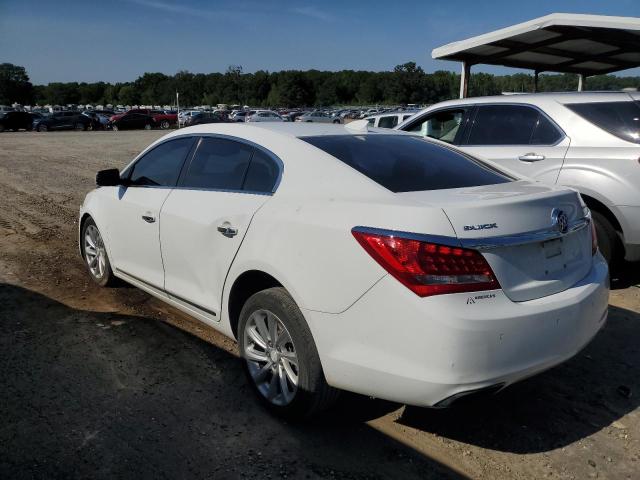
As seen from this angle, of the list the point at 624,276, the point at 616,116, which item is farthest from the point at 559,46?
the point at 624,276

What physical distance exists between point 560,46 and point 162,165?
1062 centimetres

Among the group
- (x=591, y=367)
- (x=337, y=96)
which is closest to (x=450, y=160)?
(x=591, y=367)

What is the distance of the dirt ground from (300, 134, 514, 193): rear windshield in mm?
1299

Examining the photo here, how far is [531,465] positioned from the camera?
2.72m

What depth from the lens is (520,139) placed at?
5871mm

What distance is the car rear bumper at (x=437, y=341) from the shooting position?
7.73ft

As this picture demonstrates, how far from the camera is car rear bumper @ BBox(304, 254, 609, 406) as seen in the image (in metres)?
2.36

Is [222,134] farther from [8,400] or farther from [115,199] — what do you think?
[8,400]

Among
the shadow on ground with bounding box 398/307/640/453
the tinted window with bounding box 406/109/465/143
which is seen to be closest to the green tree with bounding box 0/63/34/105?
the tinted window with bounding box 406/109/465/143

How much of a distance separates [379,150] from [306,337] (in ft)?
4.02

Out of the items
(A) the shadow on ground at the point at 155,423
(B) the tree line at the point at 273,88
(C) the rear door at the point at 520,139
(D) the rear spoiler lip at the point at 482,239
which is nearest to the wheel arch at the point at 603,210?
(C) the rear door at the point at 520,139

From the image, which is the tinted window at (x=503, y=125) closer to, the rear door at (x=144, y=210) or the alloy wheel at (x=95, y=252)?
the rear door at (x=144, y=210)

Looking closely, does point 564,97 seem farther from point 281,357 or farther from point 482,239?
point 281,357

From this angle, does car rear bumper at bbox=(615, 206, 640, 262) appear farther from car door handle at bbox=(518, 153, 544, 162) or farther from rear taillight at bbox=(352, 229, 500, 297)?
rear taillight at bbox=(352, 229, 500, 297)
